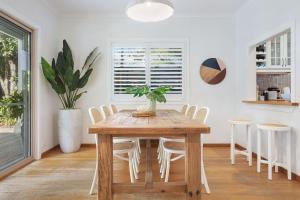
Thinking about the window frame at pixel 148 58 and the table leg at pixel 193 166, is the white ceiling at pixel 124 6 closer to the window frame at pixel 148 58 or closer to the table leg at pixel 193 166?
the window frame at pixel 148 58

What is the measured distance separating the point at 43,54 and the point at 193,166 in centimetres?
337

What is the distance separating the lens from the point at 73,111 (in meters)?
4.08

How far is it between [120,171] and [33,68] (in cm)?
226

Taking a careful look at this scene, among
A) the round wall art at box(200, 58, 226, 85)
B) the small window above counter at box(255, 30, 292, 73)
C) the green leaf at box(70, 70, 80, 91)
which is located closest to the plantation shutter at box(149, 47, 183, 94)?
the round wall art at box(200, 58, 226, 85)

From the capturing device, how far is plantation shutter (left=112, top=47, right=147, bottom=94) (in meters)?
4.60

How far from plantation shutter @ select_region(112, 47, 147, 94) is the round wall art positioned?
126 cm

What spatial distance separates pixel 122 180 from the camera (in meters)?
2.75

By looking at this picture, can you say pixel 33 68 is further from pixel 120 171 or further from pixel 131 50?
pixel 120 171

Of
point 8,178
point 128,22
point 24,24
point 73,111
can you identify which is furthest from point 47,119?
point 128,22

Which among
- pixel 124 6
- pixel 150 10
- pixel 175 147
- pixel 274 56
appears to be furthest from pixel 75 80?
pixel 274 56

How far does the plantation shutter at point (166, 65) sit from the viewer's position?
15.1ft

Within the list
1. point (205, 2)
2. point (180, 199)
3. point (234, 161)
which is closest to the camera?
point (180, 199)

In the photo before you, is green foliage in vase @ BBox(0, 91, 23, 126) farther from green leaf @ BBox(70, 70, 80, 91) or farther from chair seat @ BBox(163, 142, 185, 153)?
chair seat @ BBox(163, 142, 185, 153)

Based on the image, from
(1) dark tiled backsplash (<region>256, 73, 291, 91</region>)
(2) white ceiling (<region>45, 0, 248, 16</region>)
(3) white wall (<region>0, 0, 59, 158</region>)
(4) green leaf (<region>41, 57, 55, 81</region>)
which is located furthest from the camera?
(1) dark tiled backsplash (<region>256, 73, 291, 91</region>)
